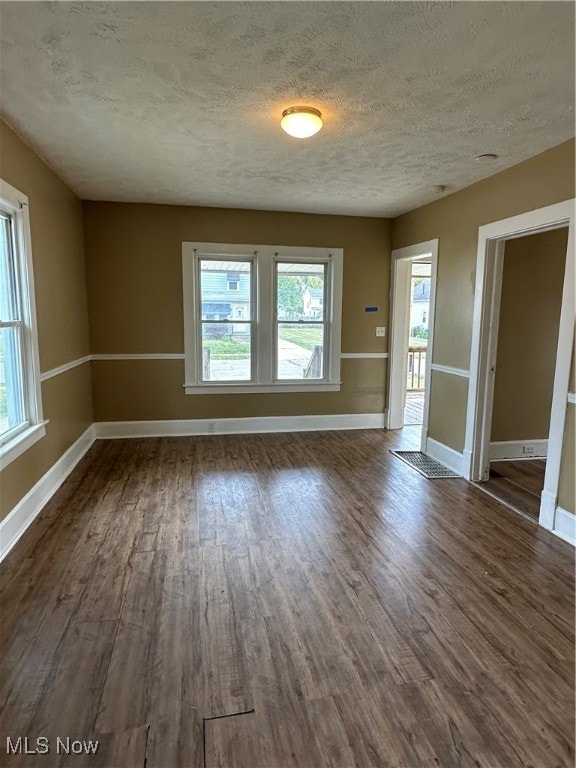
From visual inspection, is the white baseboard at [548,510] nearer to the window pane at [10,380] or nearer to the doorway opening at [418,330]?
the window pane at [10,380]

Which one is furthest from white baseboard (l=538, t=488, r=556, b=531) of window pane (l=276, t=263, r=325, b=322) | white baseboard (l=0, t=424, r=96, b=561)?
white baseboard (l=0, t=424, r=96, b=561)

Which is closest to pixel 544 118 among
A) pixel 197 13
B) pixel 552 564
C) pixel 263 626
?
pixel 197 13

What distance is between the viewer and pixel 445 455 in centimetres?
430

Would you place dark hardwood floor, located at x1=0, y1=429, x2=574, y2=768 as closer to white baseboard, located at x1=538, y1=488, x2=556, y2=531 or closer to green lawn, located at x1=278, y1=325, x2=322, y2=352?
white baseboard, located at x1=538, y1=488, x2=556, y2=531

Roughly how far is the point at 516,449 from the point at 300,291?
293cm

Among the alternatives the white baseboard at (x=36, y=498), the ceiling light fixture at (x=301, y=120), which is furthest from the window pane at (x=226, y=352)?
the ceiling light fixture at (x=301, y=120)

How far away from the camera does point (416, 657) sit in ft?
6.09

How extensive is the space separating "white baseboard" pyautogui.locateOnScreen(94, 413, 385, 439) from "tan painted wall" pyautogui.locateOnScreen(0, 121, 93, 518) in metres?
0.40

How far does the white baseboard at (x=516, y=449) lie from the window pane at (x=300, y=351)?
2147mm

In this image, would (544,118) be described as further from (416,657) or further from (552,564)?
(416,657)

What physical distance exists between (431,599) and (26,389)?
2.91 meters

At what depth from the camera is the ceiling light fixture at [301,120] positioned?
94.8 inches

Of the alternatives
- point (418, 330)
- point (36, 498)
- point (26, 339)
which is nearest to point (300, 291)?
point (26, 339)

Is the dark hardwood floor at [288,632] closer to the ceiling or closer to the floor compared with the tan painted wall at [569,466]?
closer to the floor
